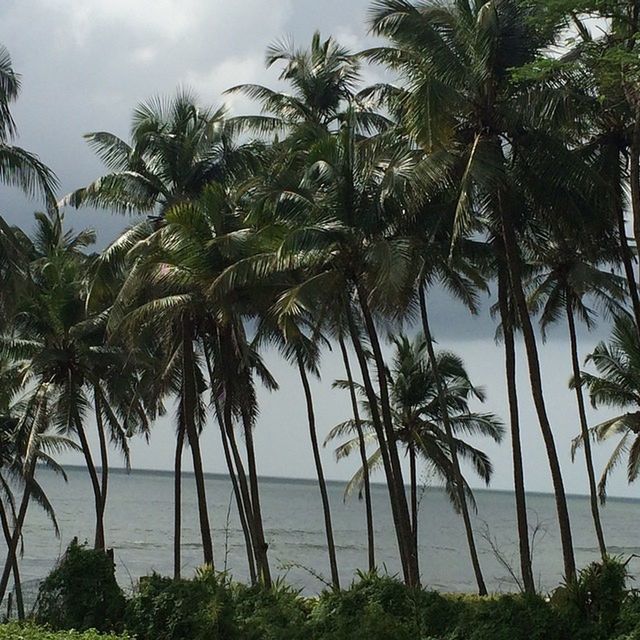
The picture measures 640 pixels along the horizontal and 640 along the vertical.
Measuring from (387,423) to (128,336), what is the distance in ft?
22.1

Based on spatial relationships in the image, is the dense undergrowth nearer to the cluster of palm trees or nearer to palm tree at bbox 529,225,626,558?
the cluster of palm trees

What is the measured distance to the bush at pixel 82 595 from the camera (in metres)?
14.2

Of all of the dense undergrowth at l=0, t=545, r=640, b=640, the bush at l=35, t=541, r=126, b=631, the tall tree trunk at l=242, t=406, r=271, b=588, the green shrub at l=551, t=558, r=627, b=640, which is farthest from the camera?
the tall tree trunk at l=242, t=406, r=271, b=588

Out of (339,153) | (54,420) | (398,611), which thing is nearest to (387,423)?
(339,153)

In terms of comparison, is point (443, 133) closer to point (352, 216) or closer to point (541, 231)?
point (352, 216)

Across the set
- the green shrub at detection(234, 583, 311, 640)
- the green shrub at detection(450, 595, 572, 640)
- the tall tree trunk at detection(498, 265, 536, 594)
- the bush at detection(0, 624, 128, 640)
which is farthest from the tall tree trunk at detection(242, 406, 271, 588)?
the bush at detection(0, 624, 128, 640)

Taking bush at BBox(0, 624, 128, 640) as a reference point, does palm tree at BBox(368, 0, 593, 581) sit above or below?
above

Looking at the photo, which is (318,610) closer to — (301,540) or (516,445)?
(516,445)

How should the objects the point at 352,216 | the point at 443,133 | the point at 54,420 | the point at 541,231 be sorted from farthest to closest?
the point at 54,420
the point at 541,231
the point at 352,216
the point at 443,133

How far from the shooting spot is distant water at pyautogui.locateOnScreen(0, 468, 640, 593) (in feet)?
194

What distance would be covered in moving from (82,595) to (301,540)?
70.5 meters

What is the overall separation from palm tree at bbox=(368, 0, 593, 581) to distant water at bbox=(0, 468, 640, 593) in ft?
35.4

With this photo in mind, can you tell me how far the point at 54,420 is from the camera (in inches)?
1168

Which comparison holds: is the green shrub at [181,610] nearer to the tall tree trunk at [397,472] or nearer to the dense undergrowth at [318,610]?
the dense undergrowth at [318,610]
